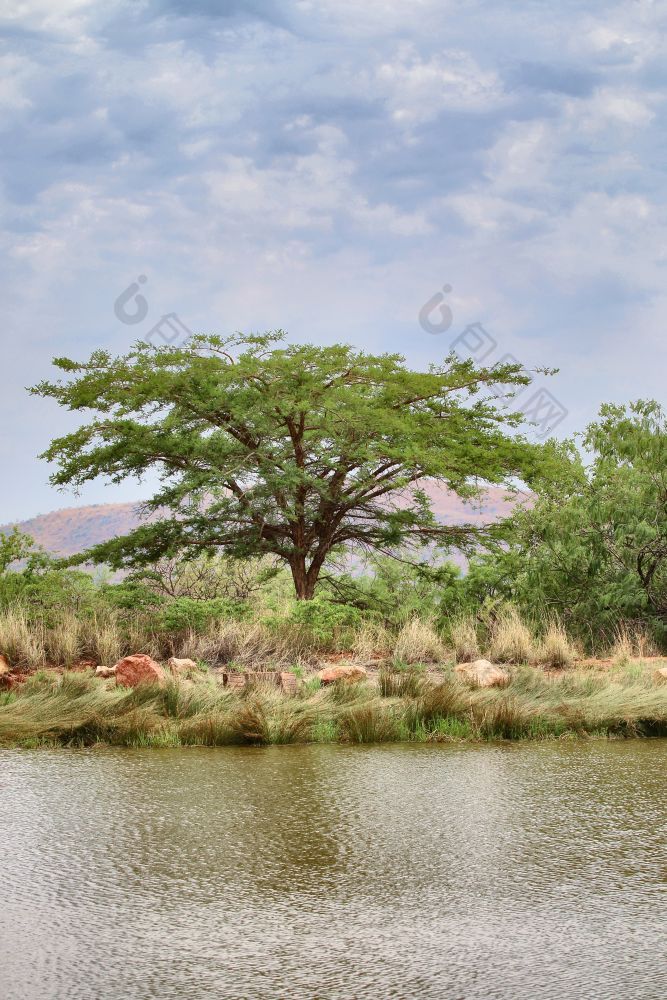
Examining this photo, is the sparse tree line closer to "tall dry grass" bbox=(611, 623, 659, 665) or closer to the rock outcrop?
"tall dry grass" bbox=(611, 623, 659, 665)

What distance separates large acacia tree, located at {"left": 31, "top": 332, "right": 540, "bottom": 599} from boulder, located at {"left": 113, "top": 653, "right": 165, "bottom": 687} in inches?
274

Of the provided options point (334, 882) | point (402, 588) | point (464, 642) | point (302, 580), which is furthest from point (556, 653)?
point (334, 882)

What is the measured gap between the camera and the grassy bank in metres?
8.28

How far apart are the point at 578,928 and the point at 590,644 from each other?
505 inches

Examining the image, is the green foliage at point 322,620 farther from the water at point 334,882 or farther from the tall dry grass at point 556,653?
the water at point 334,882

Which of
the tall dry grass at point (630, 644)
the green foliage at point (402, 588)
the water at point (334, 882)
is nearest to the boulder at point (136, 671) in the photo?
the water at point (334, 882)

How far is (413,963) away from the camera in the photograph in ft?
11.0

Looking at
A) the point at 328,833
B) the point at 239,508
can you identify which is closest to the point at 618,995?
the point at 328,833

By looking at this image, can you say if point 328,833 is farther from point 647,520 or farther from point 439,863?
point 647,520

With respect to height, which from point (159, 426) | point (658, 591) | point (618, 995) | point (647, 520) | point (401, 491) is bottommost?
point (618, 995)

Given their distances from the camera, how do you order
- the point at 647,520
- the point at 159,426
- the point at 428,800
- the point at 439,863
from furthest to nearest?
1. the point at 159,426
2. the point at 647,520
3. the point at 428,800
4. the point at 439,863

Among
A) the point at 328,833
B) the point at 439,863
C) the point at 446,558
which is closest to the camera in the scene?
the point at 439,863

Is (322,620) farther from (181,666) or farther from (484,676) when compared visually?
(484,676)

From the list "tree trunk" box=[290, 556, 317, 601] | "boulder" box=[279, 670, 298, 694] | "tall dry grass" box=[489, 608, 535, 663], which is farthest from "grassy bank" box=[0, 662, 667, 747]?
"tree trunk" box=[290, 556, 317, 601]
